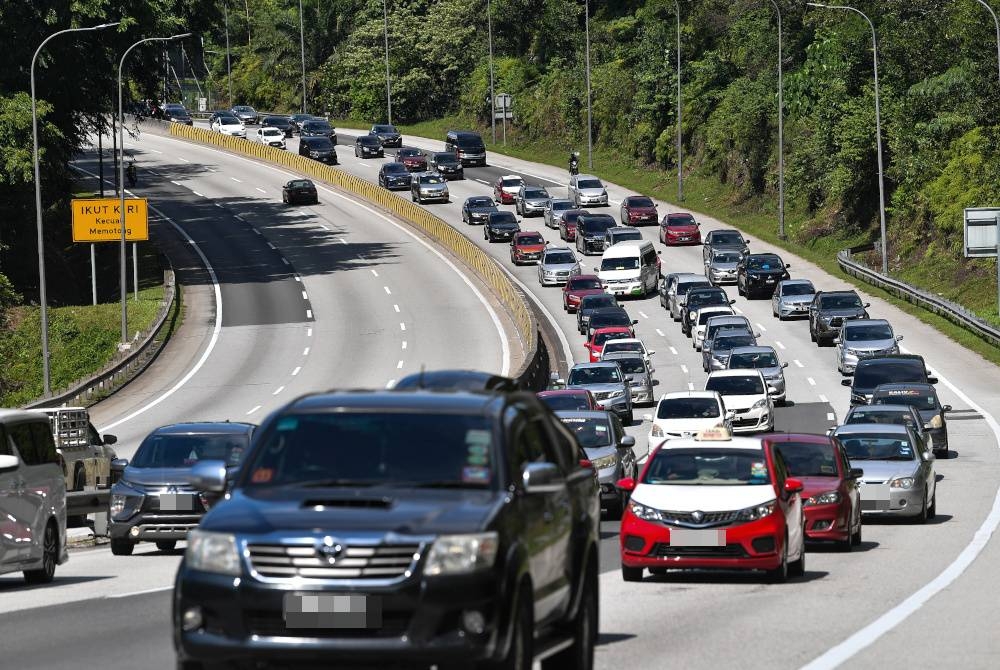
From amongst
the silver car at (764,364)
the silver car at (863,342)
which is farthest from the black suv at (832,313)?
the silver car at (764,364)

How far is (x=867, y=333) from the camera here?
2060 inches

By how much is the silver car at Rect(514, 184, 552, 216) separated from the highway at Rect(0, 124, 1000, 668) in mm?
3468

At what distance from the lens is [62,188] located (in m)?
73.7

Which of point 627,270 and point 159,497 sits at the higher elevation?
point 159,497

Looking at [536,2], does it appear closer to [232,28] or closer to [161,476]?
[232,28]

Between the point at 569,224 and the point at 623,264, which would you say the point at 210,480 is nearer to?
the point at 623,264

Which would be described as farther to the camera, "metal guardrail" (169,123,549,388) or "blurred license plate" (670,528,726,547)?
"metal guardrail" (169,123,549,388)

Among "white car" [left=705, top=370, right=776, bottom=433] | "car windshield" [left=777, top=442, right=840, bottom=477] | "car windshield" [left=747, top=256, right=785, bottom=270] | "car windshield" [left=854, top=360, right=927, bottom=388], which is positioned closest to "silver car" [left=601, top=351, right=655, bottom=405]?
"white car" [left=705, top=370, right=776, bottom=433]

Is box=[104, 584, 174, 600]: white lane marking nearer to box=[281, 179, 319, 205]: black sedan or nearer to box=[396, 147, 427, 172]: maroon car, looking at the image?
box=[281, 179, 319, 205]: black sedan

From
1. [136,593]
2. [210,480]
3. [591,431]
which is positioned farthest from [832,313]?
[210,480]

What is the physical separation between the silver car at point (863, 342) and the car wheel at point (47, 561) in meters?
36.1

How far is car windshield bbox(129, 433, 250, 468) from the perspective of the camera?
2253cm

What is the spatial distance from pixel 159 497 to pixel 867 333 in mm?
34012

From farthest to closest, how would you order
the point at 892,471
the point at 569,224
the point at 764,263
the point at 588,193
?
the point at 588,193 < the point at 569,224 < the point at 764,263 < the point at 892,471
